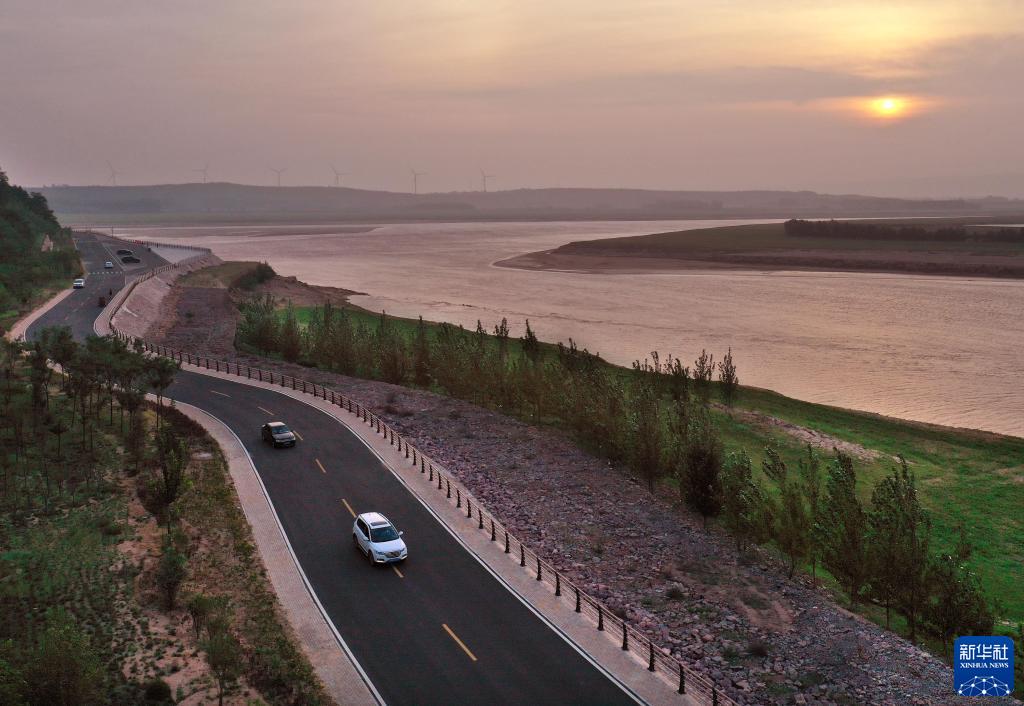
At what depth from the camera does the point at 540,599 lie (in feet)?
94.7

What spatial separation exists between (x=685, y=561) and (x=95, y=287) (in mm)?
100681

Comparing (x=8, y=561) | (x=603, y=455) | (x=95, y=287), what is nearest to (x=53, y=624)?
(x=8, y=561)

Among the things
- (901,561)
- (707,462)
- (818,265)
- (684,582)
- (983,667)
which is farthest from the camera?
(818,265)

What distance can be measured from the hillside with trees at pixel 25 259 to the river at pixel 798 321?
45.0m

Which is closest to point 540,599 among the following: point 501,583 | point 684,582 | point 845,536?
point 501,583

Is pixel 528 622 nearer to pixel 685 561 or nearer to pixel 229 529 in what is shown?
pixel 685 561

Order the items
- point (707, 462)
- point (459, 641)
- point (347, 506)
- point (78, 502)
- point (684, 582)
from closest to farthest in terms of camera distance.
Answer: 1. point (459, 641)
2. point (684, 582)
3. point (78, 502)
4. point (707, 462)
5. point (347, 506)

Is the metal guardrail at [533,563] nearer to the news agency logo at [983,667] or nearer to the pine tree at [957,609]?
the news agency logo at [983,667]

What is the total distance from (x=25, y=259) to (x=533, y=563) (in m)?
105

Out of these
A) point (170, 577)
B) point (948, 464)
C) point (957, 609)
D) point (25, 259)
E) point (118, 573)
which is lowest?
point (948, 464)

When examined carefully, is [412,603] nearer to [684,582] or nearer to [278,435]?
[684,582]

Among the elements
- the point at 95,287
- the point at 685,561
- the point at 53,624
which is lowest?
the point at 685,561

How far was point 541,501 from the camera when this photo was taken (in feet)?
136

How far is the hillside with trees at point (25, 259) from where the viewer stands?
8731 centimetres
